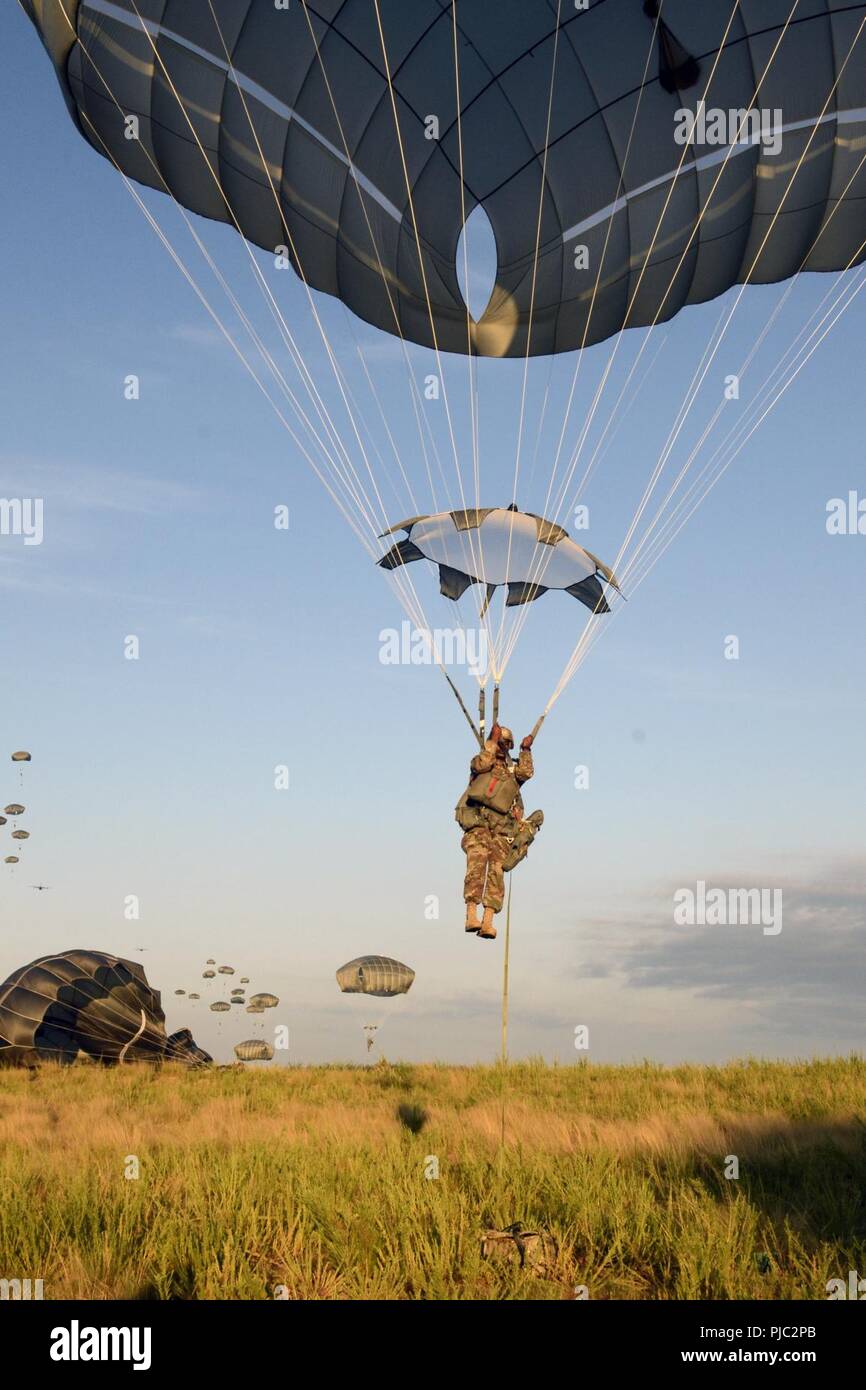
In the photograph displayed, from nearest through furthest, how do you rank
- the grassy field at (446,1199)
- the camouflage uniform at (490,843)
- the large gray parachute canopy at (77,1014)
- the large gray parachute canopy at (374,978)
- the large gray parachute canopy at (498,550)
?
the grassy field at (446,1199) < the camouflage uniform at (490,843) < the large gray parachute canopy at (498,550) < the large gray parachute canopy at (77,1014) < the large gray parachute canopy at (374,978)

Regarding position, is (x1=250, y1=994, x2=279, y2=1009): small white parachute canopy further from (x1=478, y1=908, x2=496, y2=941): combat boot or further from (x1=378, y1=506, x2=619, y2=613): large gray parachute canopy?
(x1=478, y1=908, x2=496, y2=941): combat boot

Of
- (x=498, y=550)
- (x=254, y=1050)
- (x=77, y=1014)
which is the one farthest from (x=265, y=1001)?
(x=498, y=550)

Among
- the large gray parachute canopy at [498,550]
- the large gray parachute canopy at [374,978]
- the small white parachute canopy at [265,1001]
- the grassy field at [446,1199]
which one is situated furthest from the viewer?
the small white parachute canopy at [265,1001]

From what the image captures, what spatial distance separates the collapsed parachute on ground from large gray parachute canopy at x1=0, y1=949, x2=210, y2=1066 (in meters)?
13.2

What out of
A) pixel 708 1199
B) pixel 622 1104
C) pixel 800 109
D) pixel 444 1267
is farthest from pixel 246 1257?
pixel 800 109

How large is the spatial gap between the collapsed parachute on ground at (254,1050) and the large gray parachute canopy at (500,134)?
29453 millimetres

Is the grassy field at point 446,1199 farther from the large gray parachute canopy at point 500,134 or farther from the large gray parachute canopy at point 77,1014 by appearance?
the large gray parachute canopy at point 77,1014

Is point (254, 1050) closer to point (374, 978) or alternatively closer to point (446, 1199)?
point (374, 978)

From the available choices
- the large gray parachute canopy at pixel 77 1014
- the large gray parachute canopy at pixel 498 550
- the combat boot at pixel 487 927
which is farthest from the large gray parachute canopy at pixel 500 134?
the large gray parachute canopy at pixel 77 1014

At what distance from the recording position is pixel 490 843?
11.5 m

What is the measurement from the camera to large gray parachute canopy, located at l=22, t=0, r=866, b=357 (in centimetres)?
Answer: 1326

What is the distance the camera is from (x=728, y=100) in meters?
13.3

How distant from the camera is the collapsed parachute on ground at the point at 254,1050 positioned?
127 ft
